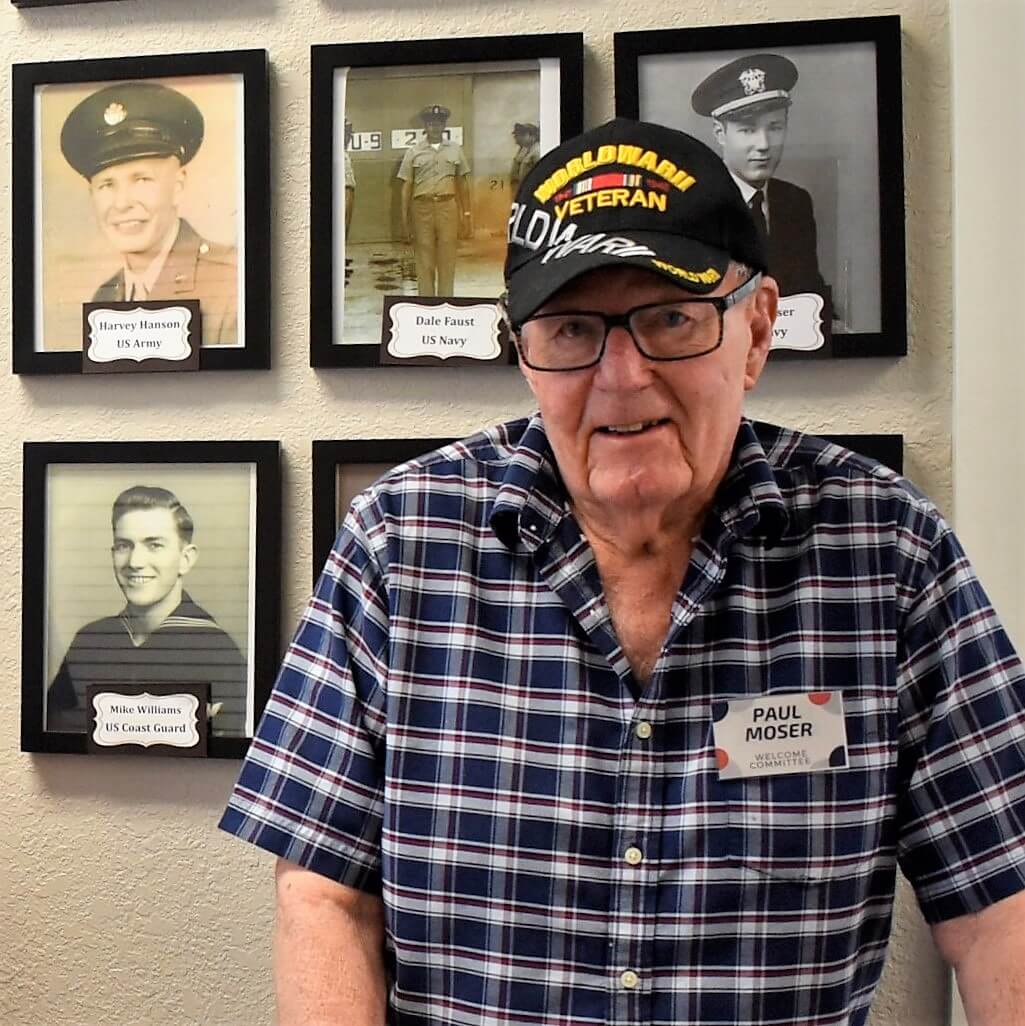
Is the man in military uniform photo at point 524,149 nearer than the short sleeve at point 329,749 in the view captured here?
No

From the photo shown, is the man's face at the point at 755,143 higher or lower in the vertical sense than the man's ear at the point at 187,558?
higher

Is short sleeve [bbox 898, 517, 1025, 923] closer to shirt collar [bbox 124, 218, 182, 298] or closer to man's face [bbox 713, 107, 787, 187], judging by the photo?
man's face [bbox 713, 107, 787, 187]

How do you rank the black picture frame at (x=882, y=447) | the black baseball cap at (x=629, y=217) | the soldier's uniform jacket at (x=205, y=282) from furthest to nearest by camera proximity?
the soldier's uniform jacket at (x=205, y=282) → the black picture frame at (x=882, y=447) → the black baseball cap at (x=629, y=217)

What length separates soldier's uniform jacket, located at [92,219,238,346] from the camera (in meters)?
1.28

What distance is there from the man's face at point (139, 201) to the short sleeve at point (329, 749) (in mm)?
632

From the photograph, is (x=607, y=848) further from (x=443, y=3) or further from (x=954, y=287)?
(x=443, y=3)

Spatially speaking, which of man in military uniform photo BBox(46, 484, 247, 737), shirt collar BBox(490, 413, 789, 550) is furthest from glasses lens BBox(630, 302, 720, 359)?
man in military uniform photo BBox(46, 484, 247, 737)

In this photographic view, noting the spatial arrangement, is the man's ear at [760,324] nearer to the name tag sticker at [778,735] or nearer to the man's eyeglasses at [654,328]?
the man's eyeglasses at [654,328]

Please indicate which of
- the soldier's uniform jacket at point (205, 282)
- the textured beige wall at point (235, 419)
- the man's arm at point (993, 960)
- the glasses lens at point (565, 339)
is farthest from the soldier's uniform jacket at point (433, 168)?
the man's arm at point (993, 960)

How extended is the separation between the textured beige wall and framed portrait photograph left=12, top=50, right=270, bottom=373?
0.03 metres

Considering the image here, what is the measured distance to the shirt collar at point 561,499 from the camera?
899 mm

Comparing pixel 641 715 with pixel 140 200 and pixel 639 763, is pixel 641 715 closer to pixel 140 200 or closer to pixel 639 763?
pixel 639 763

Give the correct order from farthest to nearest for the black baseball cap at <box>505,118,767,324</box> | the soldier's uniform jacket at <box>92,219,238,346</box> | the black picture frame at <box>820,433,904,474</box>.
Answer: the soldier's uniform jacket at <box>92,219,238,346</box>, the black picture frame at <box>820,433,904,474</box>, the black baseball cap at <box>505,118,767,324</box>

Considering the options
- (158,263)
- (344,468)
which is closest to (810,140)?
(344,468)
